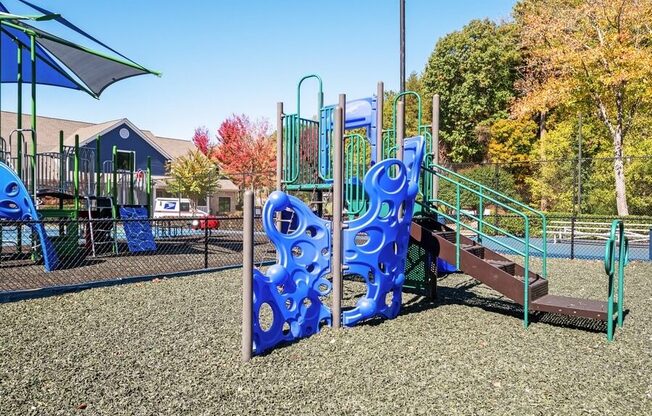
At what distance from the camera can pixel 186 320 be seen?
5602 millimetres

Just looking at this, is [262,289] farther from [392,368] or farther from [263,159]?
[263,159]

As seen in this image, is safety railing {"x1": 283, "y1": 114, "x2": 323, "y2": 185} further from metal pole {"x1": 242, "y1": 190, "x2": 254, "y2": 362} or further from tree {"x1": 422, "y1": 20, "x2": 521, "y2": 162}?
tree {"x1": 422, "y1": 20, "x2": 521, "y2": 162}

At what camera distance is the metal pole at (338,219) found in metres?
5.14

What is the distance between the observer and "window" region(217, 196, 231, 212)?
39.4 metres

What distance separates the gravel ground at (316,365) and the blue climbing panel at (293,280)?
0.19 meters

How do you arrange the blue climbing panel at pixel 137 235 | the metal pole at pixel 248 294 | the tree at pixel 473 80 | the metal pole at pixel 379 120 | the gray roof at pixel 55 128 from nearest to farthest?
the metal pole at pixel 248 294 → the metal pole at pixel 379 120 → the blue climbing panel at pixel 137 235 → the gray roof at pixel 55 128 → the tree at pixel 473 80

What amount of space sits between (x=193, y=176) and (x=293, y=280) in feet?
92.2

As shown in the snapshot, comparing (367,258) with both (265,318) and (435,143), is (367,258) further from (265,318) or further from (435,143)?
(435,143)

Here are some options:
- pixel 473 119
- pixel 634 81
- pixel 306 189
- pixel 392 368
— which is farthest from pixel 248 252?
pixel 473 119

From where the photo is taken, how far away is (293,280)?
4.90 metres

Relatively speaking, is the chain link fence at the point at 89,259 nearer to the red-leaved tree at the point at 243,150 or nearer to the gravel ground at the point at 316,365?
the gravel ground at the point at 316,365

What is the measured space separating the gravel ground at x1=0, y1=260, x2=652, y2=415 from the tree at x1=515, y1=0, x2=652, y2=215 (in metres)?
15.3

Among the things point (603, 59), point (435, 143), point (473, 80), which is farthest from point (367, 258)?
point (473, 80)

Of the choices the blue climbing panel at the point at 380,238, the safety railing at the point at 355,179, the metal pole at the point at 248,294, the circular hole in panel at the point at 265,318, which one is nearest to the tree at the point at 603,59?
the safety railing at the point at 355,179
